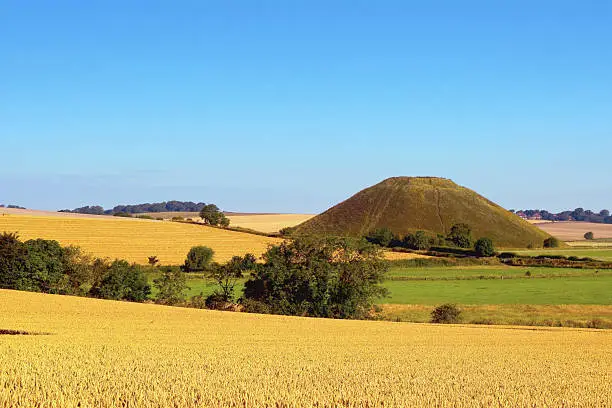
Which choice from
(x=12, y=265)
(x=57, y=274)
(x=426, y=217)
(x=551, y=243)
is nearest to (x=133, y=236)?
(x=57, y=274)

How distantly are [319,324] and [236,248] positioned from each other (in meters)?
66.7

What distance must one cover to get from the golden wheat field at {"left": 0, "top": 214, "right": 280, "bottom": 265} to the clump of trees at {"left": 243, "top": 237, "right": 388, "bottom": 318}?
37.3 m

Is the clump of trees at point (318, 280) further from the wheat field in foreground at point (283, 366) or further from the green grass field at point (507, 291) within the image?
the wheat field in foreground at point (283, 366)

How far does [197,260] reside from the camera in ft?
278

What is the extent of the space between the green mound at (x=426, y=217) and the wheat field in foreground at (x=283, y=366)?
429ft

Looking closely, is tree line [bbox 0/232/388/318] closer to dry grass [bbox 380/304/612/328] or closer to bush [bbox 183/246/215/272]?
dry grass [bbox 380/304/612/328]

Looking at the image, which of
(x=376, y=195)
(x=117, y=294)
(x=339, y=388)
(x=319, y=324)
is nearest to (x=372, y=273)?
(x=319, y=324)

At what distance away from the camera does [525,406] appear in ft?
36.0

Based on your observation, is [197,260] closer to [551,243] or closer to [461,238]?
[461,238]

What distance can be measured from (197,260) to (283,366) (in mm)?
70202

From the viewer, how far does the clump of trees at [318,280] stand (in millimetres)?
49188

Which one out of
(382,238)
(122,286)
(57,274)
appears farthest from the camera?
(382,238)

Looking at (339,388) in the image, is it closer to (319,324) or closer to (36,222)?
(319,324)

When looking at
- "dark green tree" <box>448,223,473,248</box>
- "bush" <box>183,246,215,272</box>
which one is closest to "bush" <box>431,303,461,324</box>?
"bush" <box>183,246,215,272</box>
